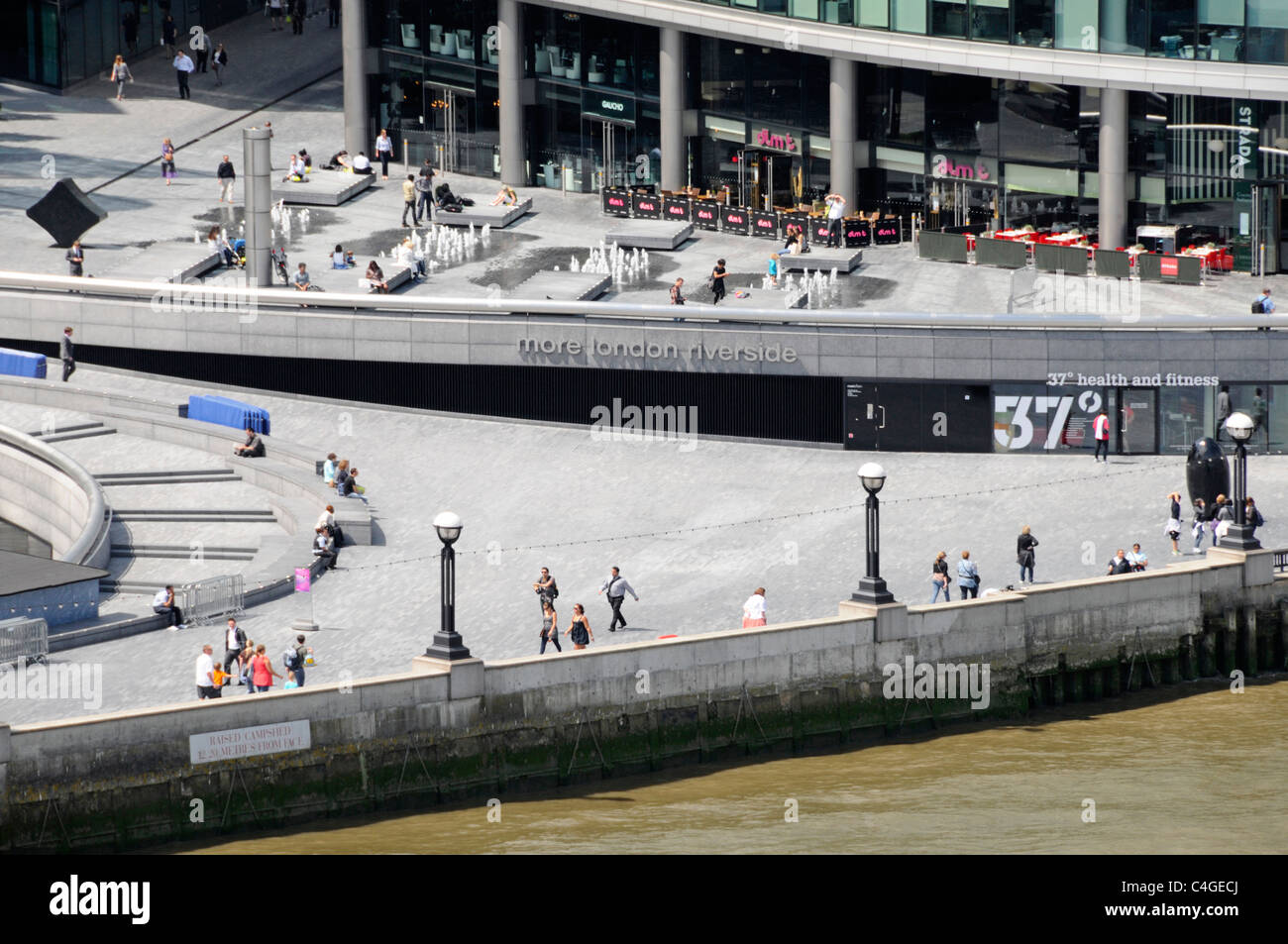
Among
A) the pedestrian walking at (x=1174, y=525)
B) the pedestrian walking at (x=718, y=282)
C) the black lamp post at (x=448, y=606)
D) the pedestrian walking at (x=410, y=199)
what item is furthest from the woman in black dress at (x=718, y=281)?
the black lamp post at (x=448, y=606)

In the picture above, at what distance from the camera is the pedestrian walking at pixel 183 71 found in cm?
8931

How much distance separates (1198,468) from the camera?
52.8m

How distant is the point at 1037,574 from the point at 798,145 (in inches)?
1069

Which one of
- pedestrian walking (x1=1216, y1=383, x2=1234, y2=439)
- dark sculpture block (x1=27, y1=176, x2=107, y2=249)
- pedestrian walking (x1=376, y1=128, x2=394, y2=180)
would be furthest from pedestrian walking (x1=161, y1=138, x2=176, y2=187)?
pedestrian walking (x1=1216, y1=383, x2=1234, y2=439)

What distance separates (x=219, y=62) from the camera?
92500 mm

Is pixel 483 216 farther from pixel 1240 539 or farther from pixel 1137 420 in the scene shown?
pixel 1240 539

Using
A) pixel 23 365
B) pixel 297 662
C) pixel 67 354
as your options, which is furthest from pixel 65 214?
pixel 297 662

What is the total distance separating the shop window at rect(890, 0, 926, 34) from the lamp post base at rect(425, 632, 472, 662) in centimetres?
3244

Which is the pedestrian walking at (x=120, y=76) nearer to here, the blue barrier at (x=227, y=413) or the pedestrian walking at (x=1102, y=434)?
the blue barrier at (x=227, y=413)

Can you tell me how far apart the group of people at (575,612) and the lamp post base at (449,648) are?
344 cm
